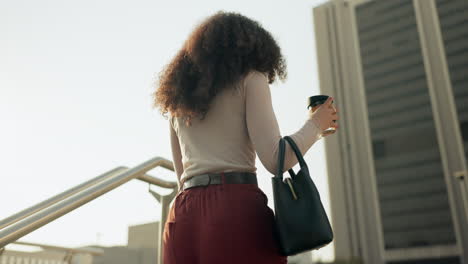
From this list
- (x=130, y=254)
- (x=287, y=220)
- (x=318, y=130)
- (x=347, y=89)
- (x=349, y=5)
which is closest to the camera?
(x=287, y=220)

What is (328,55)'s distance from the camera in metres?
44.1

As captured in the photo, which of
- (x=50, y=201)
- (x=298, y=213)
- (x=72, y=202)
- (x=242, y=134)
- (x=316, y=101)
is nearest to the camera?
(x=298, y=213)

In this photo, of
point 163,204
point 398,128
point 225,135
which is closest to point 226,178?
point 225,135

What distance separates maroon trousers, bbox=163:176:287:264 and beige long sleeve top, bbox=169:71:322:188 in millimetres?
61

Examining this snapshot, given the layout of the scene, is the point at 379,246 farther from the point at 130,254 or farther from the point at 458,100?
the point at 130,254

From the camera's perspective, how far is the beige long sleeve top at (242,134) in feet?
2.88

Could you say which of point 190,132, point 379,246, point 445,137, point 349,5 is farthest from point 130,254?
point 190,132

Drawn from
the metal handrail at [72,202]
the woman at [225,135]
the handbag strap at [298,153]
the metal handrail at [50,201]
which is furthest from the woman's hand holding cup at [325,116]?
the metal handrail at [50,201]

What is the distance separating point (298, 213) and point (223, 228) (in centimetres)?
16

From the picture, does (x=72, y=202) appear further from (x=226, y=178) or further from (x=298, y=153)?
(x=298, y=153)

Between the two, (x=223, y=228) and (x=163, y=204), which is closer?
(x=223, y=228)

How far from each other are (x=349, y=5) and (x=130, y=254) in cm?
A: 3554

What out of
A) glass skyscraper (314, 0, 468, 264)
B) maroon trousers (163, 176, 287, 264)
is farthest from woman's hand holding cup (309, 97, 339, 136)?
glass skyscraper (314, 0, 468, 264)

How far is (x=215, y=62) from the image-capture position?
3.19 ft
